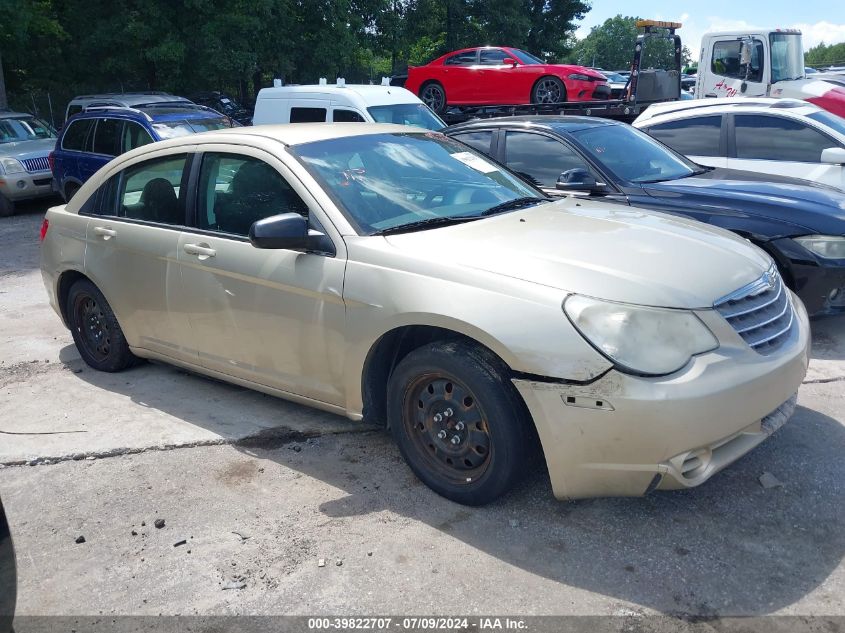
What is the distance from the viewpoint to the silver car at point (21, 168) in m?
13.2

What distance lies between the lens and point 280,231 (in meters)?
3.83

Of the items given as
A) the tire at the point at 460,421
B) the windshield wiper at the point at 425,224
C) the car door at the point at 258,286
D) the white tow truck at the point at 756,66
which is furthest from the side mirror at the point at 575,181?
the white tow truck at the point at 756,66

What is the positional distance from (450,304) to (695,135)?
6069mm

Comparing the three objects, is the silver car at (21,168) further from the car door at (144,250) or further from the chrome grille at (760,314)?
the chrome grille at (760,314)

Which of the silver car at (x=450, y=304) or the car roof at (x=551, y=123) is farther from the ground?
the car roof at (x=551, y=123)

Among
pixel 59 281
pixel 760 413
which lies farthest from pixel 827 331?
pixel 59 281

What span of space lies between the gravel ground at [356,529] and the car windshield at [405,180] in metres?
1.26

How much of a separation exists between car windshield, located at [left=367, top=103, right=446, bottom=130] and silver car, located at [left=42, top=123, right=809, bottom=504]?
6.24 m

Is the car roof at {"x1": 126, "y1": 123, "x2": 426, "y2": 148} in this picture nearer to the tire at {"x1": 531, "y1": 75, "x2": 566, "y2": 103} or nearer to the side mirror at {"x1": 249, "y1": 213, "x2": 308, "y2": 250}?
the side mirror at {"x1": 249, "y1": 213, "x2": 308, "y2": 250}

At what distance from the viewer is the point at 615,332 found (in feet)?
10.3

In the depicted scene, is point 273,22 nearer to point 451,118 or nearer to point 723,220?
point 451,118

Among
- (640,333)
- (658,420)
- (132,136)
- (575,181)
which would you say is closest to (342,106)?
(132,136)

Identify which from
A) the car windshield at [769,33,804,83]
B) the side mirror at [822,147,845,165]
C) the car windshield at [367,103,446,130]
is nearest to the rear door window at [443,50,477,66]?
the car windshield at [769,33,804,83]

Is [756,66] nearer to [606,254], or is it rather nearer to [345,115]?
[345,115]
